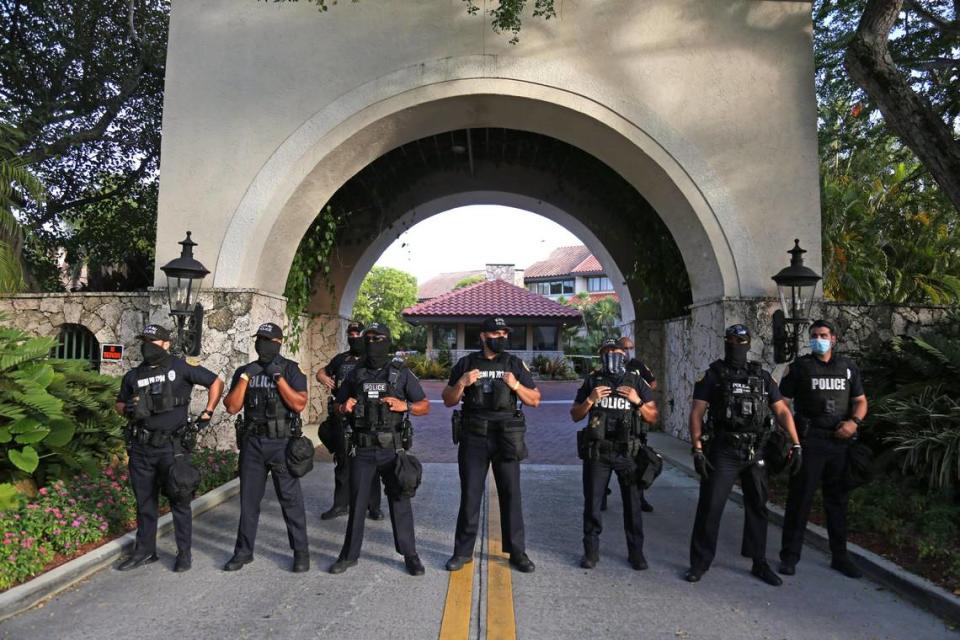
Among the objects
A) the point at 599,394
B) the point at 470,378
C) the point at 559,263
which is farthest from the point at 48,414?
the point at 559,263

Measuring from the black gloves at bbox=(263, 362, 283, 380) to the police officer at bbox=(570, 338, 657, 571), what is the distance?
2.35 meters

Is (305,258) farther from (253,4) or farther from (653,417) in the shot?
(653,417)

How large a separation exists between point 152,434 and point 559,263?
5404cm

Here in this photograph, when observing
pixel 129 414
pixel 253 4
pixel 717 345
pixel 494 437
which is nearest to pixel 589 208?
pixel 717 345

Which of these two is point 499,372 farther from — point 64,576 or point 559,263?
point 559,263

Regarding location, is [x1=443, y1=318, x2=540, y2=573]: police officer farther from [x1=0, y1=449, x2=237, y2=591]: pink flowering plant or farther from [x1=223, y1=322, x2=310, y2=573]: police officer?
[x1=0, y1=449, x2=237, y2=591]: pink flowering plant

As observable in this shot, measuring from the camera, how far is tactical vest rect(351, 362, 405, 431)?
183 inches

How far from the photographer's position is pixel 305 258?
10312 millimetres

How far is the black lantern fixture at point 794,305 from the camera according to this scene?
289 inches

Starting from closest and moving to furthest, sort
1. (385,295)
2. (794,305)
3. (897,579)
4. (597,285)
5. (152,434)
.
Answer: (897,579), (152,434), (794,305), (385,295), (597,285)

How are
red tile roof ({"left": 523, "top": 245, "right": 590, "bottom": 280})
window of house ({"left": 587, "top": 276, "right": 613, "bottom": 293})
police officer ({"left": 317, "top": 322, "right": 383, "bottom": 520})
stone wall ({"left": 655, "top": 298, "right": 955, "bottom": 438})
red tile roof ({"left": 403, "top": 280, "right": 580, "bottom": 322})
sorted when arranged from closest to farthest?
police officer ({"left": 317, "top": 322, "right": 383, "bottom": 520})
stone wall ({"left": 655, "top": 298, "right": 955, "bottom": 438})
red tile roof ({"left": 403, "top": 280, "right": 580, "bottom": 322})
window of house ({"left": 587, "top": 276, "right": 613, "bottom": 293})
red tile roof ({"left": 523, "top": 245, "right": 590, "bottom": 280})

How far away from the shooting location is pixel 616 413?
4820 millimetres

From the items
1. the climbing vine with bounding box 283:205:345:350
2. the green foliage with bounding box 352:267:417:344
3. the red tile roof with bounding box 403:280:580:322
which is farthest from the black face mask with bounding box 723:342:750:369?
the green foliage with bounding box 352:267:417:344

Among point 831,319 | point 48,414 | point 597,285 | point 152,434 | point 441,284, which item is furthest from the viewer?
point 441,284
